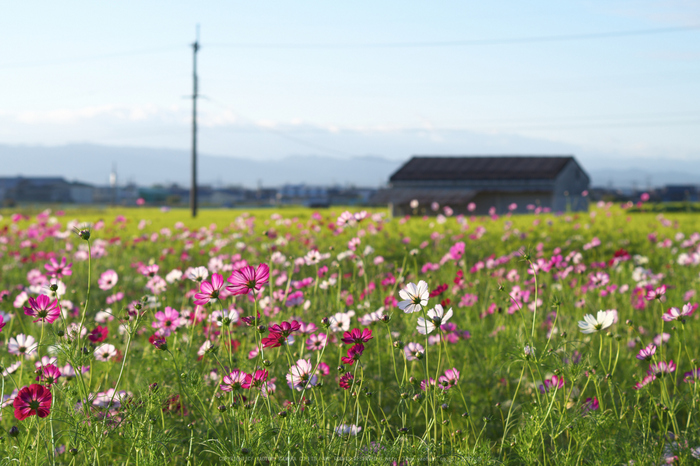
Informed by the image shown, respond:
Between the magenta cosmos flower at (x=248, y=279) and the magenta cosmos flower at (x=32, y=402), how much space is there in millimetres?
597

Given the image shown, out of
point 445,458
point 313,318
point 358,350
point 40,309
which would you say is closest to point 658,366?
point 445,458

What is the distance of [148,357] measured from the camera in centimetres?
314

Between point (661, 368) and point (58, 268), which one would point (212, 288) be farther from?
point (661, 368)

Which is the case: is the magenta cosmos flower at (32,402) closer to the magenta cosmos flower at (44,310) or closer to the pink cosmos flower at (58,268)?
the magenta cosmos flower at (44,310)

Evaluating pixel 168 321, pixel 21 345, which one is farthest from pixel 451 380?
pixel 21 345

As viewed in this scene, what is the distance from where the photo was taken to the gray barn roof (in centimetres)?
3275

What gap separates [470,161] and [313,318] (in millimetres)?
32558

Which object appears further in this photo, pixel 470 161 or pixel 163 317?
pixel 470 161

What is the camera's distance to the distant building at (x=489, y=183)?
103 ft

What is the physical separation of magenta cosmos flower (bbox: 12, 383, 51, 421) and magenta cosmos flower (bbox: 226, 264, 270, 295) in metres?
0.60

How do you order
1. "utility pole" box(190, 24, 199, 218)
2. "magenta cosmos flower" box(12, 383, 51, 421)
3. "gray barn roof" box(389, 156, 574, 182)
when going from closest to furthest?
"magenta cosmos flower" box(12, 383, 51, 421) < "utility pole" box(190, 24, 199, 218) < "gray barn roof" box(389, 156, 574, 182)

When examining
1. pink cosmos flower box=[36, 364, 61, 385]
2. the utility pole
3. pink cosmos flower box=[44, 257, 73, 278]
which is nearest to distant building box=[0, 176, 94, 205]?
the utility pole

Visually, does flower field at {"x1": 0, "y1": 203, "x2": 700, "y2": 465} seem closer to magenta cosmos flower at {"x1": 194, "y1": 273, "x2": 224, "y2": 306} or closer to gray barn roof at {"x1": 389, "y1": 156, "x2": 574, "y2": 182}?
magenta cosmos flower at {"x1": 194, "y1": 273, "x2": 224, "y2": 306}

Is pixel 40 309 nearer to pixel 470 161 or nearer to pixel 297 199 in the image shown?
pixel 470 161
